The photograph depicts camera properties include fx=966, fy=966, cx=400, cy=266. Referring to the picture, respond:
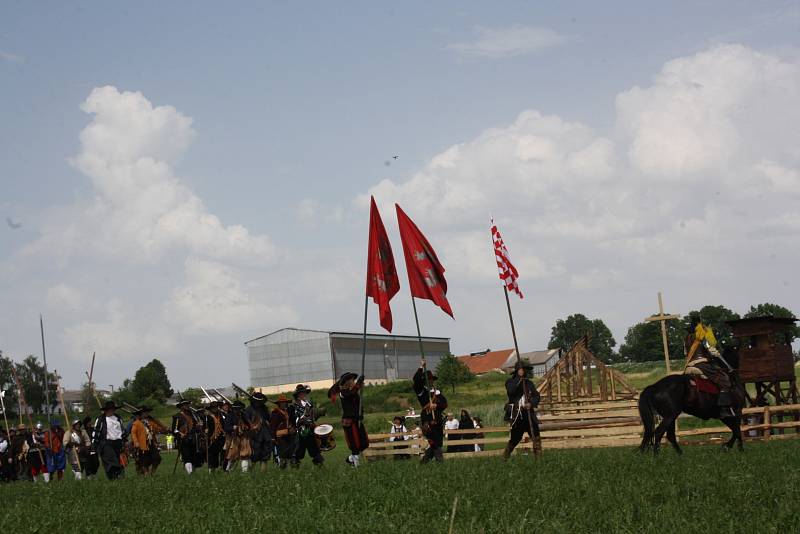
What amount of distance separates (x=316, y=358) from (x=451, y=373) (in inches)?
872

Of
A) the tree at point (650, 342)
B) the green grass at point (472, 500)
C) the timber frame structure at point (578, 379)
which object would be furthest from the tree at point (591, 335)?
the green grass at point (472, 500)

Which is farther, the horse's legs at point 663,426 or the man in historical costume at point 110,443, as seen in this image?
the man in historical costume at point 110,443

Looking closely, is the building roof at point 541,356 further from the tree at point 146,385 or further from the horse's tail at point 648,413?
the horse's tail at point 648,413

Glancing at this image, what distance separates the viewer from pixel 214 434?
87.8 ft

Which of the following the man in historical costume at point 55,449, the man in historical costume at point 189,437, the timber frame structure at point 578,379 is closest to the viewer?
the man in historical costume at point 189,437

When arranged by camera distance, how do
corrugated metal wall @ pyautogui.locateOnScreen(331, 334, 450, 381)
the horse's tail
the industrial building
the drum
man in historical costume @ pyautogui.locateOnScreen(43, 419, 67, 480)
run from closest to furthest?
the horse's tail → the drum → man in historical costume @ pyautogui.locateOnScreen(43, 419, 67, 480) → the industrial building → corrugated metal wall @ pyautogui.locateOnScreen(331, 334, 450, 381)

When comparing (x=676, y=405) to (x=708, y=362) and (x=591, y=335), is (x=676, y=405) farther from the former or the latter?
(x=591, y=335)

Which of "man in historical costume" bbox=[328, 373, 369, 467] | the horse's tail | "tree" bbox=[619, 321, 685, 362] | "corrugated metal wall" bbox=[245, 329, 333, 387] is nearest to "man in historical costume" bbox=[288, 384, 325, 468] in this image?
"man in historical costume" bbox=[328, 373, 369, 467]

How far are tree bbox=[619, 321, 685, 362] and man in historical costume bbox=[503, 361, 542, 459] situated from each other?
12428 centimetres

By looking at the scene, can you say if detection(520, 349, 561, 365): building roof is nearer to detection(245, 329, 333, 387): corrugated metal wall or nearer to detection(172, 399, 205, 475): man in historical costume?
detection(245, 329, 333, 387): corrugated metal wall

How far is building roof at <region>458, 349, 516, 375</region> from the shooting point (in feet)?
564

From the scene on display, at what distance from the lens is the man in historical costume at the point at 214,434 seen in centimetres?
2659

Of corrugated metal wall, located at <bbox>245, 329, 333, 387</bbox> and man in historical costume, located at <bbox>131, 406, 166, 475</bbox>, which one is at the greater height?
corrugated metal wall, located at <bbox>245, 329, 333, 387</bbox>

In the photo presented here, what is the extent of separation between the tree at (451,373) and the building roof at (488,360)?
6996 centimetres
